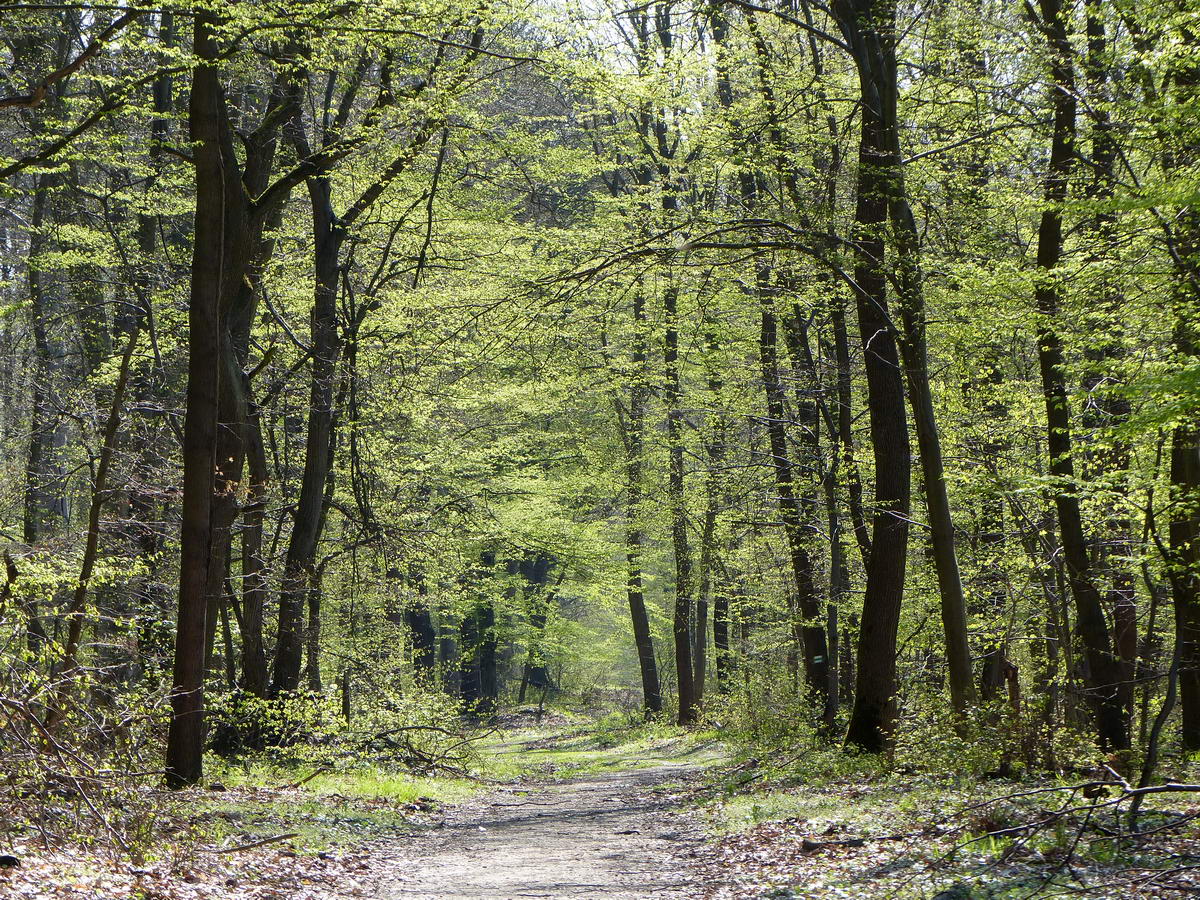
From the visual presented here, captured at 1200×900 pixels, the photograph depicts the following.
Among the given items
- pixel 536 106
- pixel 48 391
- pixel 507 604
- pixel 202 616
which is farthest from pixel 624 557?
pixel 202 616

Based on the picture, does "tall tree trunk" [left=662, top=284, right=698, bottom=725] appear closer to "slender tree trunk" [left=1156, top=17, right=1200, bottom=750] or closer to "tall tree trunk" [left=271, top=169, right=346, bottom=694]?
"tall tree trunk" [left=271, top=169, right=346, bottom=694]

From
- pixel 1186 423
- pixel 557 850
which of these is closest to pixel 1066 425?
pixel 1186 423

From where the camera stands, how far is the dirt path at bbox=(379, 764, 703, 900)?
7520mm

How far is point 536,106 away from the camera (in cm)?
2436

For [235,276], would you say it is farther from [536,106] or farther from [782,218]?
[536,106]

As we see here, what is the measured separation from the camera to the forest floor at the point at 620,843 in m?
5.89

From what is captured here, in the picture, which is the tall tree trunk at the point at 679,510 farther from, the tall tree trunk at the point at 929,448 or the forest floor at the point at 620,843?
the tall tree trunk at the point at 929,448

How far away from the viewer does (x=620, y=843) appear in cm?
986

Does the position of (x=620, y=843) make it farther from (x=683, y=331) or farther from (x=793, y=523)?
(x=683, y=331)

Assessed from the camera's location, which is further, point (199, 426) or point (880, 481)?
point (880, 481)

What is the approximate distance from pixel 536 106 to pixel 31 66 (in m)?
12.0

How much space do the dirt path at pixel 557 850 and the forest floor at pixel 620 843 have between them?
4cm

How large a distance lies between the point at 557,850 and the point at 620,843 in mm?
746

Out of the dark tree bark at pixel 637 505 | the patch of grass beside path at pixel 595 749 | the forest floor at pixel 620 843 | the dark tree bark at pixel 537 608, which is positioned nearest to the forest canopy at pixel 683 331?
the forest floor at pixel 620 843
